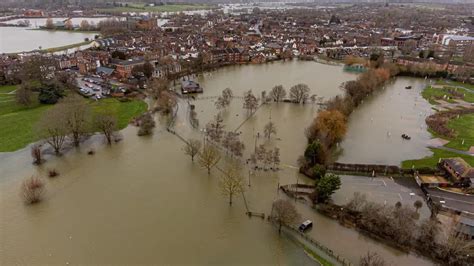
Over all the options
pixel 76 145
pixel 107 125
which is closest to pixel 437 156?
pixel 107 125

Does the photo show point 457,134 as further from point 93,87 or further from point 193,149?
point 93,87

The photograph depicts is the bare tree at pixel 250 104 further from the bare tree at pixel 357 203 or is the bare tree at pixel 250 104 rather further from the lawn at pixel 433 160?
the bare tree at pixel 357 203

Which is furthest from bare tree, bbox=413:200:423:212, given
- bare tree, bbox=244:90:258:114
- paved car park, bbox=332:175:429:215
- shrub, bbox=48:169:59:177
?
shrub, bbox=48:169:59:177

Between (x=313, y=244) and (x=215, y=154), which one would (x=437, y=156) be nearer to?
(x=313, y=244)

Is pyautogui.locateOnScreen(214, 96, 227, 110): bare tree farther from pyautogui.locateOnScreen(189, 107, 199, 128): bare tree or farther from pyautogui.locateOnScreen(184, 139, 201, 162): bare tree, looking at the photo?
pyautogui.locateOnScreen(184, 139, 201, 162): bare tree

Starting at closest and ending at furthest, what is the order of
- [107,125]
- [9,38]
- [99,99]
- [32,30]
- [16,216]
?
1. [16,216]
2. [107,125]
3. [99,99]
4. [9,38]
5. [32,30]

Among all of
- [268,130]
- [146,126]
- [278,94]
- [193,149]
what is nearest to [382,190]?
[268,130]
